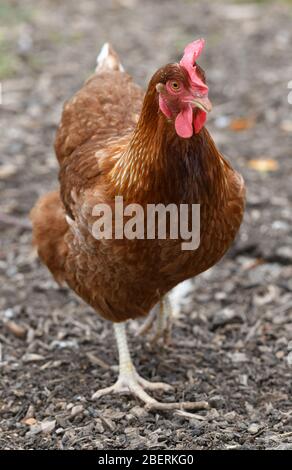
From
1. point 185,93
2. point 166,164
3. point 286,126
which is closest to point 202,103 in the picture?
point 185,93

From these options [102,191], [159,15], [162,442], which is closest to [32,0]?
[159,15]

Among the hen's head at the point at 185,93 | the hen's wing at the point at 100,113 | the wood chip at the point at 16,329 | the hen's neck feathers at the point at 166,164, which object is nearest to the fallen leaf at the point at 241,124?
the hen's wing at the point at 100,113

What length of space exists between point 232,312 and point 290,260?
627 millimetres

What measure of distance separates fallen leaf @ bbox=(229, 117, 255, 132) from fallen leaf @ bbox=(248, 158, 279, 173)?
666 mm

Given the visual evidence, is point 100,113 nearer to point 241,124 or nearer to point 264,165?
point 264,165

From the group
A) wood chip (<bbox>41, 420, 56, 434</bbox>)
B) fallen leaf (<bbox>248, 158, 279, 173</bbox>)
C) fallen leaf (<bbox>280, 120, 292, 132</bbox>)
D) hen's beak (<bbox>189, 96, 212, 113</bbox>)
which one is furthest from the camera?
fallen leaf (<bbox>280, 120, 292, 132</bbox>)

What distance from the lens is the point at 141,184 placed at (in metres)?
3.38

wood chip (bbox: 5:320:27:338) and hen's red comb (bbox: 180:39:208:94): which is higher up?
hen's red comb (bbox: 180:39:208:94)

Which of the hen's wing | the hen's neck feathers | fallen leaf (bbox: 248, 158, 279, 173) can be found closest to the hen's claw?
the hen's neck feathers

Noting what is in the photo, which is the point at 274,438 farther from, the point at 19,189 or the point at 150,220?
the point at 19,189

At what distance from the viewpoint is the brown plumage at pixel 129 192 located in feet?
10.8

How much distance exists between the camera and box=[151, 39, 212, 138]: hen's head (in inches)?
122

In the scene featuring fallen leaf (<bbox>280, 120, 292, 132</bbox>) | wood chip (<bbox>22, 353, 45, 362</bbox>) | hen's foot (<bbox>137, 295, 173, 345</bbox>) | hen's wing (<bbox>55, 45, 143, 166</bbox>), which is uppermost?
fallen leaf (<bbox>280, 120, 292, 132</bbox>)

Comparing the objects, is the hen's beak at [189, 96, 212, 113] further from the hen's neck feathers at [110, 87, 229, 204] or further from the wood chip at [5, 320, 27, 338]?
the wood chip at [5, 320, 27, 338]
